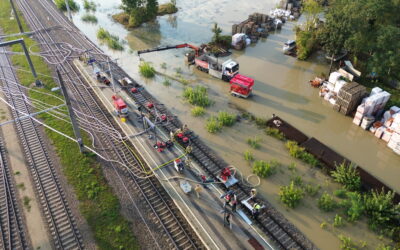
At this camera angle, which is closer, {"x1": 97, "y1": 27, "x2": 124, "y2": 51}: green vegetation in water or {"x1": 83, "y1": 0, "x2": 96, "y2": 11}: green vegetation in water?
{"x1": 97, "y1": 27, "x2": 124, "y2": 51}: green vegetation in water

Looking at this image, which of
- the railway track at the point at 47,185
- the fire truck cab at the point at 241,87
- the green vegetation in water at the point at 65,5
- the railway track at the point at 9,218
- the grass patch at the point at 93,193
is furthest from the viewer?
the green vegetation in water at the point at 65,5

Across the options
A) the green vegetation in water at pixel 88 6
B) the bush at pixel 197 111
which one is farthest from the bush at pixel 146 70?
the green vegetation in water at pixel 88 6

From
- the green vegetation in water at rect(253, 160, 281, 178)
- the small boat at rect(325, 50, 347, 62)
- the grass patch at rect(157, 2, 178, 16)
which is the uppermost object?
the grass patch at rect(157, 2, 178, 16)

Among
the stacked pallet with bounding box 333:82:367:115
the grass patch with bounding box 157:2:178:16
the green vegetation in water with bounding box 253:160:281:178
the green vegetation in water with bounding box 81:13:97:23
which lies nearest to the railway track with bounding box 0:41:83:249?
the green vegetation in water with bounding box 253:160:281:178

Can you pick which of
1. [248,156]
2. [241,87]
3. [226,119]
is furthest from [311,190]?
[241,87]

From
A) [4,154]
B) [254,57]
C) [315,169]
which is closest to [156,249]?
[315,169]

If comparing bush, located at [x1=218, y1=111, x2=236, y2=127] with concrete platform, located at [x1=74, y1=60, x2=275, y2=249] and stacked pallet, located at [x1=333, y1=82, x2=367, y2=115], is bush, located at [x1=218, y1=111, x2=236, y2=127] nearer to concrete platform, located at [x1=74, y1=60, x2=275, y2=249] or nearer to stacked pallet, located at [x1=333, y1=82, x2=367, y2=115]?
concrete platform, located at [x1=74, y1=60, x2=275, y2=249]

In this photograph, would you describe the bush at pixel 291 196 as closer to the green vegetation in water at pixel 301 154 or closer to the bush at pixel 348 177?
the bush at pixel 348 177
